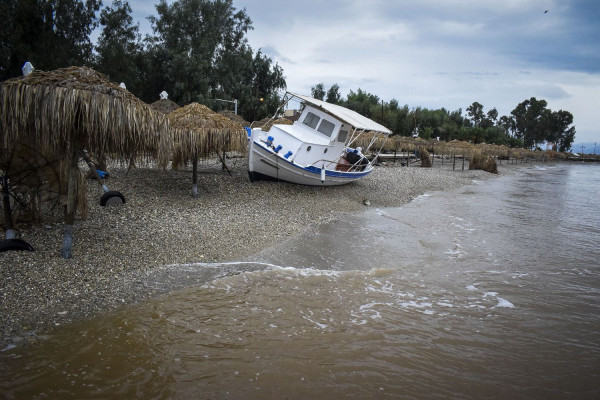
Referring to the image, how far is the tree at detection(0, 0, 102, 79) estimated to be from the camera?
2448cm

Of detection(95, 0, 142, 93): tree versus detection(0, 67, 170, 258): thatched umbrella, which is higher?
detection(95, 0, 142, 93): tree

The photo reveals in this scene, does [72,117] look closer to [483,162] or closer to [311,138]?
[311,138]

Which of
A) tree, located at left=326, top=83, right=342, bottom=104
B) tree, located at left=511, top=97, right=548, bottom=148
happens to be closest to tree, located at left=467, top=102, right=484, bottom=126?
tree, located at left=511, top=97, right=548, bottom=148

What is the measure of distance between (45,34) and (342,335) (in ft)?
104

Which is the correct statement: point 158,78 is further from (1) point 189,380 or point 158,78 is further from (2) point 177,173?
(1) point 189,380

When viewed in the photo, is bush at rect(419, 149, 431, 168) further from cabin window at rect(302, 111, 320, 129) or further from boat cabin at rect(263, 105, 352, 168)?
cabin window at rect(302, 111, 320, 129)

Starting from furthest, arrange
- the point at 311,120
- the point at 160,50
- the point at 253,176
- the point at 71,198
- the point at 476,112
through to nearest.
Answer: the point at 476,112 → the point at 160,50 → the point at 311,120 → the point at 253,176 → the point at 71,198

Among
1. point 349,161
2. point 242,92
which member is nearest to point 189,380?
point 349,161

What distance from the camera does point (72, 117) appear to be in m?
5.37

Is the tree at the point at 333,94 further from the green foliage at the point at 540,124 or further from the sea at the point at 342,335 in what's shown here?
the green foliage at the point at 540,124

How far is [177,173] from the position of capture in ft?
46.3

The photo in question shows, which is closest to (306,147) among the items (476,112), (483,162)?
(483,162)

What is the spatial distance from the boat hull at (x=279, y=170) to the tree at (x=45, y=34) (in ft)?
69.4

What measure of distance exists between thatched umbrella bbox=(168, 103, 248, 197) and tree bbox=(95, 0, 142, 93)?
2327 centimetres
